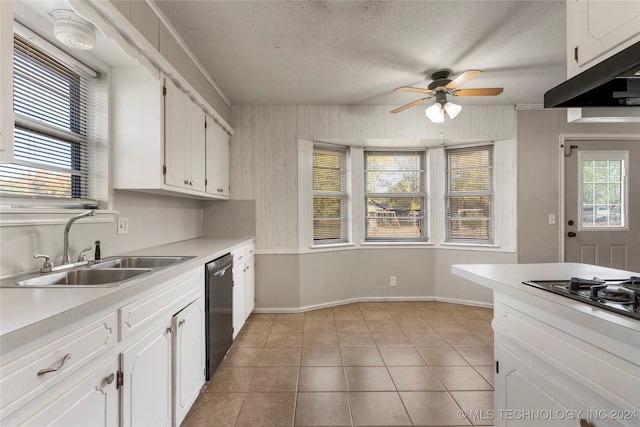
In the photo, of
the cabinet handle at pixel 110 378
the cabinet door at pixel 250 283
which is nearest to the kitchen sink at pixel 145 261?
the cabinet handle at pixel 110 378

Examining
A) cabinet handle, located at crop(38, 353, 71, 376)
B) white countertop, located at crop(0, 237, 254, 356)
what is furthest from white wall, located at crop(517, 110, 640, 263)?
cabinet handle, located at crop(38, 353, 71, 376)

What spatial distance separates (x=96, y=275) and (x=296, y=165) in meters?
2.47

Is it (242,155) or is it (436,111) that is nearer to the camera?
(436,111)

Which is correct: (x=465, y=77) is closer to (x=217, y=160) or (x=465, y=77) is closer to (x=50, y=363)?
(x=217, y=160)

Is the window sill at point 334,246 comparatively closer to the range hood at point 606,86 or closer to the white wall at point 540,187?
the white wall at point 540,187

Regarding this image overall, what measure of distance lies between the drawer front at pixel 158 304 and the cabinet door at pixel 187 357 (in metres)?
0.08

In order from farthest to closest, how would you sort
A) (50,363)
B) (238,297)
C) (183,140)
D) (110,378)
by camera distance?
(238,297)
(183,140)
(110,378)
(50,363)

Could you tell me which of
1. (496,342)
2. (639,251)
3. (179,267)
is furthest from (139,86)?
(639,251)

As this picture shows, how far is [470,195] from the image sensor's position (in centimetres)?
402

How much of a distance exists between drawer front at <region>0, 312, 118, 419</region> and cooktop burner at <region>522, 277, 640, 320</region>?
156cm

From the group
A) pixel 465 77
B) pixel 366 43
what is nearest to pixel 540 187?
pixel 465 77

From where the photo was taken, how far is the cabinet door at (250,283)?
3.26 meters

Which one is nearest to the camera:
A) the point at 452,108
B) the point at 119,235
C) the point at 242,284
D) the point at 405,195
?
the point at 119,235

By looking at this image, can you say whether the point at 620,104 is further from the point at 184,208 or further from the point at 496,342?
the point at 184,208
